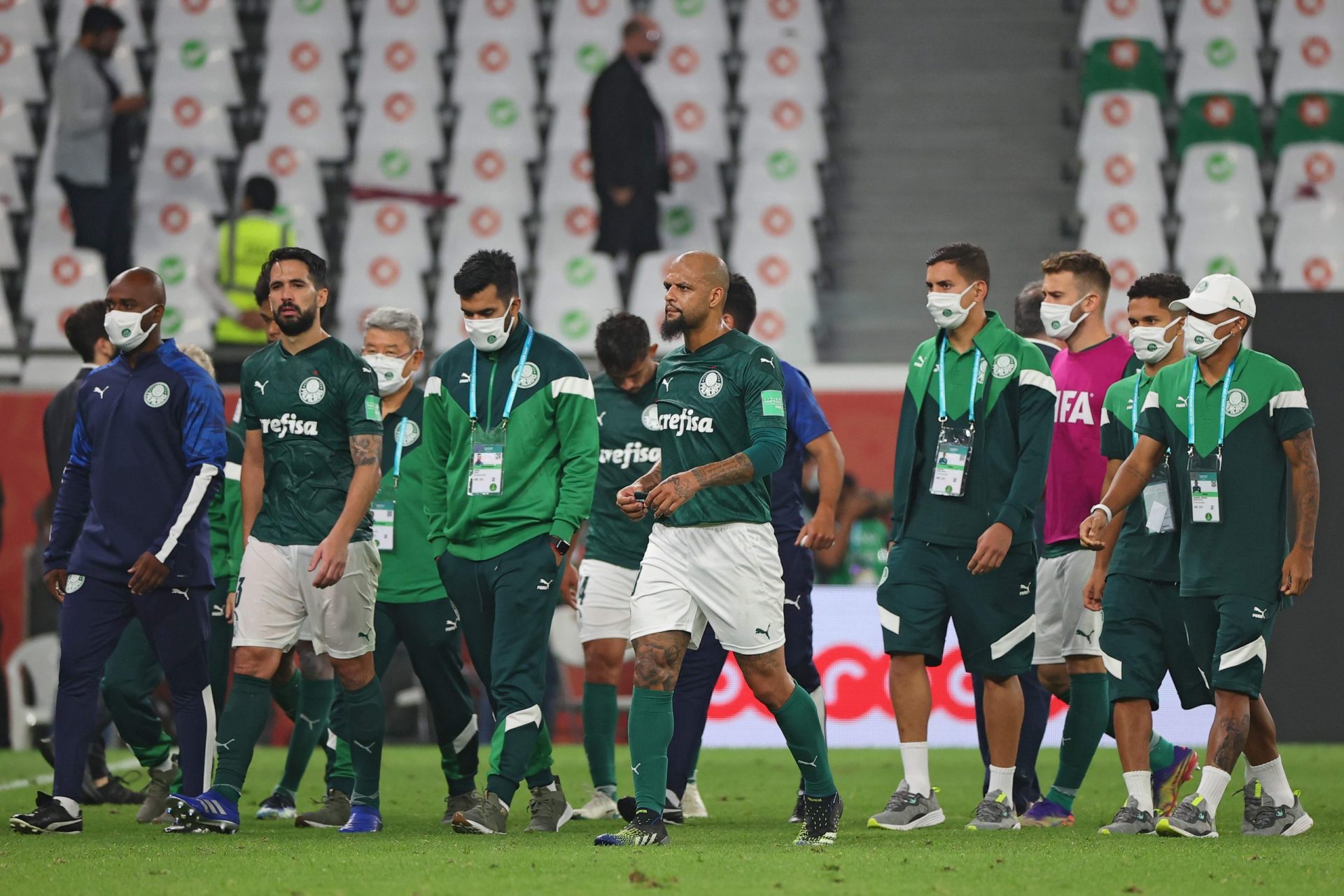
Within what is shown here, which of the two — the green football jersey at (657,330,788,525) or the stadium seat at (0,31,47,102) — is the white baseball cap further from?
the stadium seat at (0,31,47,102)

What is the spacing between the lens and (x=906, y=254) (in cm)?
1691

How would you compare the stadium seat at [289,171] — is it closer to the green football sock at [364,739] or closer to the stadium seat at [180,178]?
the stadium seat at [180,178]

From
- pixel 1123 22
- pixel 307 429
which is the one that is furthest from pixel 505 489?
pixel 1123 22

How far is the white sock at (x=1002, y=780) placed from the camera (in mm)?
7344

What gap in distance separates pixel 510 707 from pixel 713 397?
1441mm

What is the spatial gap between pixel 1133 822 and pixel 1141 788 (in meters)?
0.14

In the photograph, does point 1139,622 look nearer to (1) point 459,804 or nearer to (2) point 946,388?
(2) point 946,388

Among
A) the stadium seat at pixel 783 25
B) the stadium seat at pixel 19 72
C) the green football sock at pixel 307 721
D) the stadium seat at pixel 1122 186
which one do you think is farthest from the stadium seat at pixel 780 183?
the green football sock at pixel 307 721

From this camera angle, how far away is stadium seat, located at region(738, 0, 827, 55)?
17.6 m

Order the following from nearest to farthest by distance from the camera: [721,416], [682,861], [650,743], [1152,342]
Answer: [682,861] → [650,743] → [721,416] → [1152,342]

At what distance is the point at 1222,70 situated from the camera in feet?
55.5

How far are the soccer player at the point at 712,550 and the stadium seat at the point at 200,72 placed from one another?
12.2 meters

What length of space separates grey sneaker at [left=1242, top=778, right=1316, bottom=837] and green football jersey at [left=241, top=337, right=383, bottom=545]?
385 centimetres

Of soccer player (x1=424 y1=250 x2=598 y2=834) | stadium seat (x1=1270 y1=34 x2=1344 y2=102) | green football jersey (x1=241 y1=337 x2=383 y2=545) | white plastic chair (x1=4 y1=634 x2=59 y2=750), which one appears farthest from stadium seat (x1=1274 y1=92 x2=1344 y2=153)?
green football jersey (x1=241 y1=337 x2=383 y2=545)
